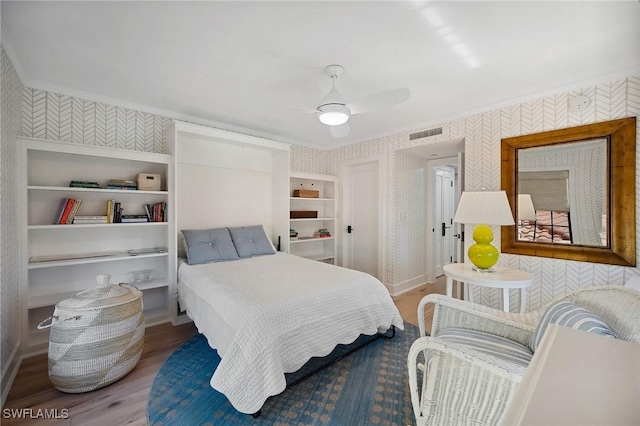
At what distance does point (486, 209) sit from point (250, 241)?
8.72 feet

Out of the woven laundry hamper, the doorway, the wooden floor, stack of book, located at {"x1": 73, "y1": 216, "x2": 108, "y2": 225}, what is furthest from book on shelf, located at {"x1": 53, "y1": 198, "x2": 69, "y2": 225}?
the doorway

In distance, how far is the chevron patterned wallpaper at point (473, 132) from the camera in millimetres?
2332

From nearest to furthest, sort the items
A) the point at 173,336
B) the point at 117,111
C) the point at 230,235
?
1. the point at 173,336
2. the point at 117,111
3. the point at 230,235

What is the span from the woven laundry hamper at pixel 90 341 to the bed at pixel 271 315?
529 mm

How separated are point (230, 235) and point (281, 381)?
2.15 m

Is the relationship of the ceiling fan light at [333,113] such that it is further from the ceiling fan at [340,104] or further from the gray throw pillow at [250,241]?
the gray throw pillow at [250,241]

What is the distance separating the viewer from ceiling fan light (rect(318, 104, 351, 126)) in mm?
2059

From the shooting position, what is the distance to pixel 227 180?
143 inches

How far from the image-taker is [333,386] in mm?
1883

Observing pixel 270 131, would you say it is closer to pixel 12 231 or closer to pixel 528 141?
pixel 12 231

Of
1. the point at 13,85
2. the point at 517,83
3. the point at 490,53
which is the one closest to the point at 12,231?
the point at 13,85

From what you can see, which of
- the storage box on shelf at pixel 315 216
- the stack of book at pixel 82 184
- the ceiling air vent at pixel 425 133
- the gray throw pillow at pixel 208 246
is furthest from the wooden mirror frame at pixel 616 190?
the stack of book at pixel 82 184

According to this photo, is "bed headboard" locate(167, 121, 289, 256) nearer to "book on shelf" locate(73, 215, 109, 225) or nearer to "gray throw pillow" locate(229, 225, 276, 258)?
"gray throw pillow" locate(229, 225, 276, 258)

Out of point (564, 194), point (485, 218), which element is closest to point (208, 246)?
point (485, 218)
